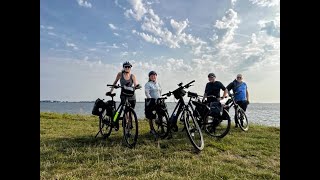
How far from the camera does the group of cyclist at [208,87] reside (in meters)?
8.47

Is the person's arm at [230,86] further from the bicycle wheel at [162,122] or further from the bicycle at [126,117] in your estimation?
the bicycle at [126,117]

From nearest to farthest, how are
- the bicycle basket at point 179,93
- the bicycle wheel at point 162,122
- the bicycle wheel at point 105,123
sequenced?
1. the bicycle basket at point 179,93
2. the bicycle wheel at point 162,122
3. the bicycle wheel at point 105,123

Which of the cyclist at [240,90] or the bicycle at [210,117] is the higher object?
the cyclist at [240,90]

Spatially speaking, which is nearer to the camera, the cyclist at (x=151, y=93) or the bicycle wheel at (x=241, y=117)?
the cyclist at (x=151, y=93)

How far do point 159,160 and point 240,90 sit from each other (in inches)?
266

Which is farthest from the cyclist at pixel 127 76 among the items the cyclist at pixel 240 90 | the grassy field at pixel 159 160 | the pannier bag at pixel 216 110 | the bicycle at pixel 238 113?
the cyclist at pixel 240 90

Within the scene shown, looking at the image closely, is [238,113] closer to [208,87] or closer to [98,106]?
[208,87]

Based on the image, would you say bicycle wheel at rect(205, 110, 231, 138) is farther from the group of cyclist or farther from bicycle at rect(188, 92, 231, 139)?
the group of cyclist

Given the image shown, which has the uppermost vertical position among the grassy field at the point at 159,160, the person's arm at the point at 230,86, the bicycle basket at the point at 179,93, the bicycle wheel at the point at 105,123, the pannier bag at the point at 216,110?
the person's arm at the point at 230,86
